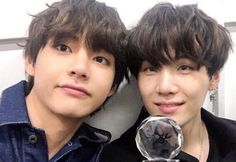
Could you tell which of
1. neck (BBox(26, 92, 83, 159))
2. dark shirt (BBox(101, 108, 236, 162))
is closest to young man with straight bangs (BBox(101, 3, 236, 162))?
dark shirt (BBox(101, 108, 236, 162))

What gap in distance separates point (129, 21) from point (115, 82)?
7.3 inches

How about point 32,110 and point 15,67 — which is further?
point 15,67

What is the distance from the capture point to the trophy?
0.53m

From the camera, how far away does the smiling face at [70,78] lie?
0.71 metres

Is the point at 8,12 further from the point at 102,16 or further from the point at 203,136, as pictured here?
the point at 203,136

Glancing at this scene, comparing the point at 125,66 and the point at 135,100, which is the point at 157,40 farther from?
the point at 135,100

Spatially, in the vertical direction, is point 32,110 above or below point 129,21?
below

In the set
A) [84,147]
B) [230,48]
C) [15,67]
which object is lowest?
[84,147]

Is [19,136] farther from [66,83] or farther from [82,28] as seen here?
[82,28]

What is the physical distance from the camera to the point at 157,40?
0.76 m

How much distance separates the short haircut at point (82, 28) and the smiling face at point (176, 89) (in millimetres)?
88

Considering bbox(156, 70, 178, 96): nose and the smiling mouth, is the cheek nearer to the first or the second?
bbox(156, 70, 178, 96): nose

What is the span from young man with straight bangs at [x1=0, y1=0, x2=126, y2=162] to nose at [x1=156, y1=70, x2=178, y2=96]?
100 millimetres

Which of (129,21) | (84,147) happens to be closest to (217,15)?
(129,21)
